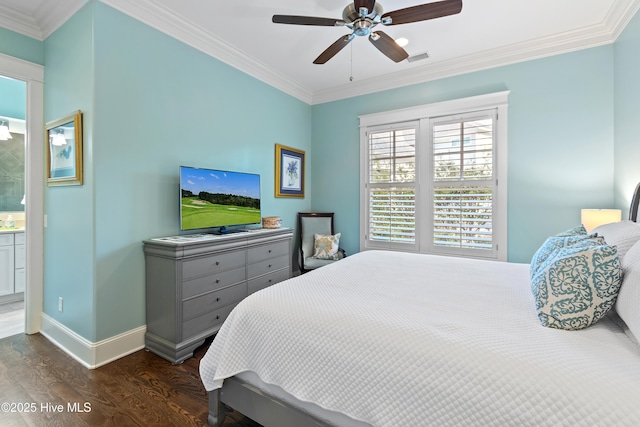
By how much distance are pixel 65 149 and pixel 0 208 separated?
2.50m

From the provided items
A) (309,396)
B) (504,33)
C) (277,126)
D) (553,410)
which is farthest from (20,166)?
(504,33)

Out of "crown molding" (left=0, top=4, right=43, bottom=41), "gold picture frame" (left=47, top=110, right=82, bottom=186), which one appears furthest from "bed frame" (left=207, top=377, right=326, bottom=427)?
"crown molding" (left=0, top=4, right=43, bottom=41)

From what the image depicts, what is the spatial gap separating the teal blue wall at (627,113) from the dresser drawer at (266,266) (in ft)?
10.9

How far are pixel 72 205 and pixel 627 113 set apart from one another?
4855 mm

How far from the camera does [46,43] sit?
2.68 metres

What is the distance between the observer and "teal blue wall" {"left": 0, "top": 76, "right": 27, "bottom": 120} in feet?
11.5

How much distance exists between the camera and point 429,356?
1066 millimetres

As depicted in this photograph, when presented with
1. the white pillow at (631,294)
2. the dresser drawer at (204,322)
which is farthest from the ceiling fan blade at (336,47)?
the dresser drawer at (204,322)

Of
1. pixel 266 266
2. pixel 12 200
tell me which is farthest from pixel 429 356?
pixel 12 200

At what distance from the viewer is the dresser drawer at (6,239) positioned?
3.49m

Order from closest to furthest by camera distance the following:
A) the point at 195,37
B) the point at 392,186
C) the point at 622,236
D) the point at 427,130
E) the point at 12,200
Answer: the point at 622,236, the point at 195,37, the point at 427,130, the point at 12,200, the point at 392,186

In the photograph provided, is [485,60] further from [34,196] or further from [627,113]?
[34,196]

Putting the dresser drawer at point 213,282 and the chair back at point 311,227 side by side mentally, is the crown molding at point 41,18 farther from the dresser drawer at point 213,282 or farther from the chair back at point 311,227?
the chair back at point 311,227

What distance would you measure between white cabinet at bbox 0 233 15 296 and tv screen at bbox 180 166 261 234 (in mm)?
2700
